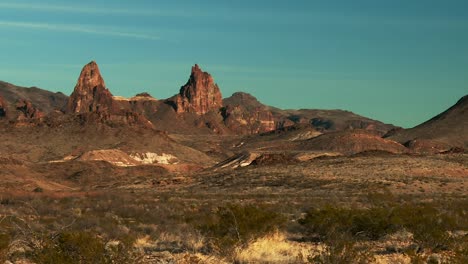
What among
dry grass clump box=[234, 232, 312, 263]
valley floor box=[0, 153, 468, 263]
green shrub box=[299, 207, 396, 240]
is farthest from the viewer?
green shrub box=[299, 207, 396, 240]

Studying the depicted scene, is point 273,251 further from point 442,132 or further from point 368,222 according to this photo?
point 442,132

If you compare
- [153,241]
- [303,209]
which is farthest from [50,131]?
[153,241]

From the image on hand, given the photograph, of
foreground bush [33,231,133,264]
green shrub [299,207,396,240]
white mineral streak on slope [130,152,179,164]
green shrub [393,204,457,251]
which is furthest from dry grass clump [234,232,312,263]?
white mineral streak on slope [130,152,179,164]

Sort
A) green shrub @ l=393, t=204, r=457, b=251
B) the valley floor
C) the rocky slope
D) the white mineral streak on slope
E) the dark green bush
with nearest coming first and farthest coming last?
the valley floor < green shrub @ l=393, t=204, r=457, b=251 < the dark green bush < the white mineral streak on slope < the rocky slope

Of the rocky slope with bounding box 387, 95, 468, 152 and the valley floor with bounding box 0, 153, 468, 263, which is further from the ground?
the rocky slope with bounding box 387, 95, 468, 152

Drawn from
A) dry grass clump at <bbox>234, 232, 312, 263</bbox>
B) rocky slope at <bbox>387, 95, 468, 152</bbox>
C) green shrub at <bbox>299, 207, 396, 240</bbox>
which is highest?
rocky slope at <bbox>387, 95, 468, 152</bbox>

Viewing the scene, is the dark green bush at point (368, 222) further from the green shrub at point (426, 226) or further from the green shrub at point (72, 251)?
the green shrub at point (72, 251)

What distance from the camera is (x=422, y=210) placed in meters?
20.6

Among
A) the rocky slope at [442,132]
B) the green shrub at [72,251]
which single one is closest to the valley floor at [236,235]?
the green shrub at [72,251]

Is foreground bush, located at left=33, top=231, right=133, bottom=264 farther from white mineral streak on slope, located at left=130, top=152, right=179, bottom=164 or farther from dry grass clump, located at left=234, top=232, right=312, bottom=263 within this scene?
white mineral streak on slope, located at left=130, top=152, right=179, bottom=164

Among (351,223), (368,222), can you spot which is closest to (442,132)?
(368,222)

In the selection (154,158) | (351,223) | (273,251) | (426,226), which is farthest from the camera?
(154,158)

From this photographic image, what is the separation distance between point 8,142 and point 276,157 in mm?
64773

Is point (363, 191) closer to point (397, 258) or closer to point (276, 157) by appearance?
point (397, 258)
